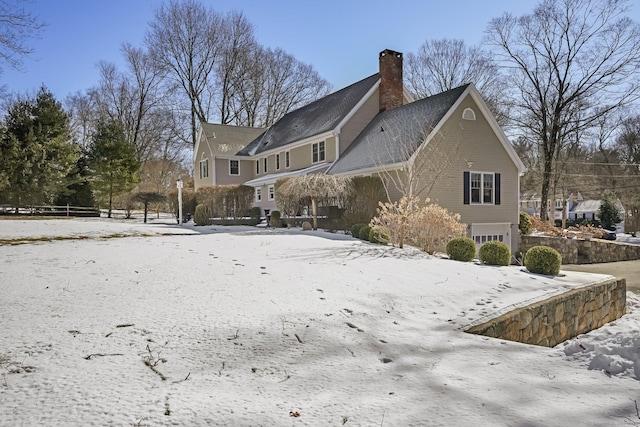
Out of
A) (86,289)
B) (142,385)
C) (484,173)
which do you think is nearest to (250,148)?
(484,173)

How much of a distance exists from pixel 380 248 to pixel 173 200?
17.7 meters

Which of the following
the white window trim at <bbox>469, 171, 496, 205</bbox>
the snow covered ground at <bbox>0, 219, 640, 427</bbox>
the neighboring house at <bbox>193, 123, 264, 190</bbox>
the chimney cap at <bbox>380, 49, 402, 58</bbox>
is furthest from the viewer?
the neighboring house at <bbox>193, 123, 264, 190</bbox>

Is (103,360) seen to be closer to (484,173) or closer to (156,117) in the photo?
(484,173)

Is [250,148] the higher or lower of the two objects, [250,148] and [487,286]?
the higher

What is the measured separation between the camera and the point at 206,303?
454 cm

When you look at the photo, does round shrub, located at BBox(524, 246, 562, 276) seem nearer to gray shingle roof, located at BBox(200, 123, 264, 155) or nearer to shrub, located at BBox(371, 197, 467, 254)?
shrub, located at BBox(371, 197, 467, 254)

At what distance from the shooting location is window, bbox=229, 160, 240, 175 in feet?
99.8

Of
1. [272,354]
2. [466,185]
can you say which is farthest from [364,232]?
[272,354]

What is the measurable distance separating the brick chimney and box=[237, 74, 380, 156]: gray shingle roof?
1.87 feet

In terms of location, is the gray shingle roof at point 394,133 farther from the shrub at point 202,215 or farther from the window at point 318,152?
the shrub at point 202,215

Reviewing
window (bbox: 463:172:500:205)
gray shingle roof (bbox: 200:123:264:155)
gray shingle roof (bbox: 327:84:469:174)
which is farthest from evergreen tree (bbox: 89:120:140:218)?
window (bbox: 463:172:500:205)

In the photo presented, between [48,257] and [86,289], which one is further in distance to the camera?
[48,257]

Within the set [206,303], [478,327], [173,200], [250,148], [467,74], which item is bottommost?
[478,327]

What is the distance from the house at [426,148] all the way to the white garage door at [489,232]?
45 millimetres
